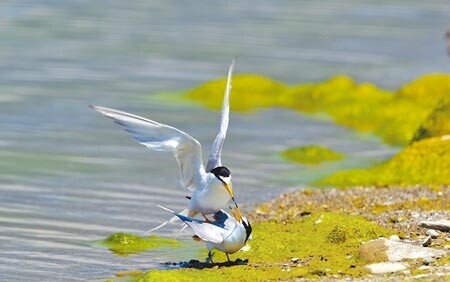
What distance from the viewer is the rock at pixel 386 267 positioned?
8273mm

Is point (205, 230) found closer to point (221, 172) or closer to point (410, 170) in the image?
point (221, 172)

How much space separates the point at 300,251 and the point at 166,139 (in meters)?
1.27

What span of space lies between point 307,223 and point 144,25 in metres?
13.4

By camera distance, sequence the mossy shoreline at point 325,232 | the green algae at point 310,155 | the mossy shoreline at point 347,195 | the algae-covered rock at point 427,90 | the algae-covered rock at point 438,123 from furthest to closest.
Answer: the algae-covered rock at point 427,90 → the green algae at point 310,155 → the algae-covered rock at point 438,123 → the mossy shoreline at point 347,195 → the mossy shoreline at point 325,232

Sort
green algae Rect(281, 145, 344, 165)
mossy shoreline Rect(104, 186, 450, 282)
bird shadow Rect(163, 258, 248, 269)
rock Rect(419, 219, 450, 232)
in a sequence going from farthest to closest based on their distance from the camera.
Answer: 1. green algae Rect(281, 145, 344, 165)
2. rock Rect(419, 219, 450, 232)
3. bird shadow Rect(163, 258, 248, 269)
4. mossy shoreline Rect(104, 186, 450, 282)

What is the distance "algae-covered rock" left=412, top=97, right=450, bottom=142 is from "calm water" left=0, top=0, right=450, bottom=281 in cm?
96

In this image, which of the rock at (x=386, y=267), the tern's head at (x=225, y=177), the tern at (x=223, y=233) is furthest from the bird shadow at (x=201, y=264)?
the rock at (x=386, y=267)

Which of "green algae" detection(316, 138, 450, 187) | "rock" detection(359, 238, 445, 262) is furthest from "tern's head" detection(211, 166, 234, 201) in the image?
"green algae" detection(316, 138, 450, 187)

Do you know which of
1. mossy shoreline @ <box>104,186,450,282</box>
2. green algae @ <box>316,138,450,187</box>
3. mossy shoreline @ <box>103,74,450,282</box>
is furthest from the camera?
green algae @ <box>316,138,450,187</box>

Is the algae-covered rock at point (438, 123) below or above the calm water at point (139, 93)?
above

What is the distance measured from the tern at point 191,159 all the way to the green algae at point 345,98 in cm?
707

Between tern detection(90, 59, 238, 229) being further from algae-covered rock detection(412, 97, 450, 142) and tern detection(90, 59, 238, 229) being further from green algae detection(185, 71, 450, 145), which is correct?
green algae detection(185, 71, 450, 145)

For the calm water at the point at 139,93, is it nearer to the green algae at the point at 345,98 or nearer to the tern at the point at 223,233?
the green algae at the point at 345,98

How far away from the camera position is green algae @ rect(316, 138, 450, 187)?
496 inches
